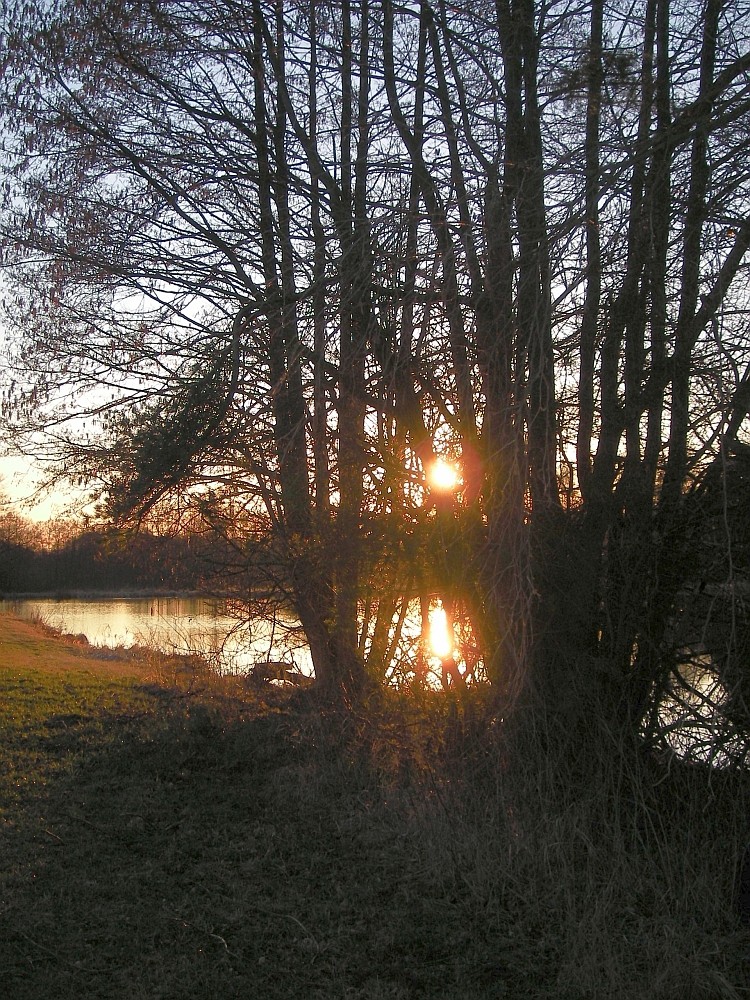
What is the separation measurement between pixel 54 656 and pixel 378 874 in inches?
488

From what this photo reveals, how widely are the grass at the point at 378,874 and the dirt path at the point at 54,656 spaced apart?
6676 mm

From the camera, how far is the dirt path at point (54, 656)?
14.7m

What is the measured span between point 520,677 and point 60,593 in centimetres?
4117

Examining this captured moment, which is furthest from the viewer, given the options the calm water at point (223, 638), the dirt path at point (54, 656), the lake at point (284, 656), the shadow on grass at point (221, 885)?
the dirt path at point (54, 656)

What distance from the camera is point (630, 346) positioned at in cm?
599

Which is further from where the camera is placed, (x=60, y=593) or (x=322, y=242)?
(x=60, y=593)

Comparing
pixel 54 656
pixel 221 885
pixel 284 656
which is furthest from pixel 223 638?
pixel 54 656

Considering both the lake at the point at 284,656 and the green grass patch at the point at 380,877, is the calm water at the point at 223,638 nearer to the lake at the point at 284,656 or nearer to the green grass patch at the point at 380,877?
the lake at the point at 284,656

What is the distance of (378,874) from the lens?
19.0ft

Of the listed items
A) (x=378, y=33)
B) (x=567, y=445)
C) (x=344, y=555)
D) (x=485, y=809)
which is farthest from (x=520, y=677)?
(x=378, y=33)

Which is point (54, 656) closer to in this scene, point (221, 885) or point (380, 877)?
point (221, 885)

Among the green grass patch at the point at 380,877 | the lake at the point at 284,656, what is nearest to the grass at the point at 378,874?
the green grass patch at the point at 380,877

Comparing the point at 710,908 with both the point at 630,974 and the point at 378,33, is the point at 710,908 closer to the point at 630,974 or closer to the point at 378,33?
the point at 630,974

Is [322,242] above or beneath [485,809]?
above
